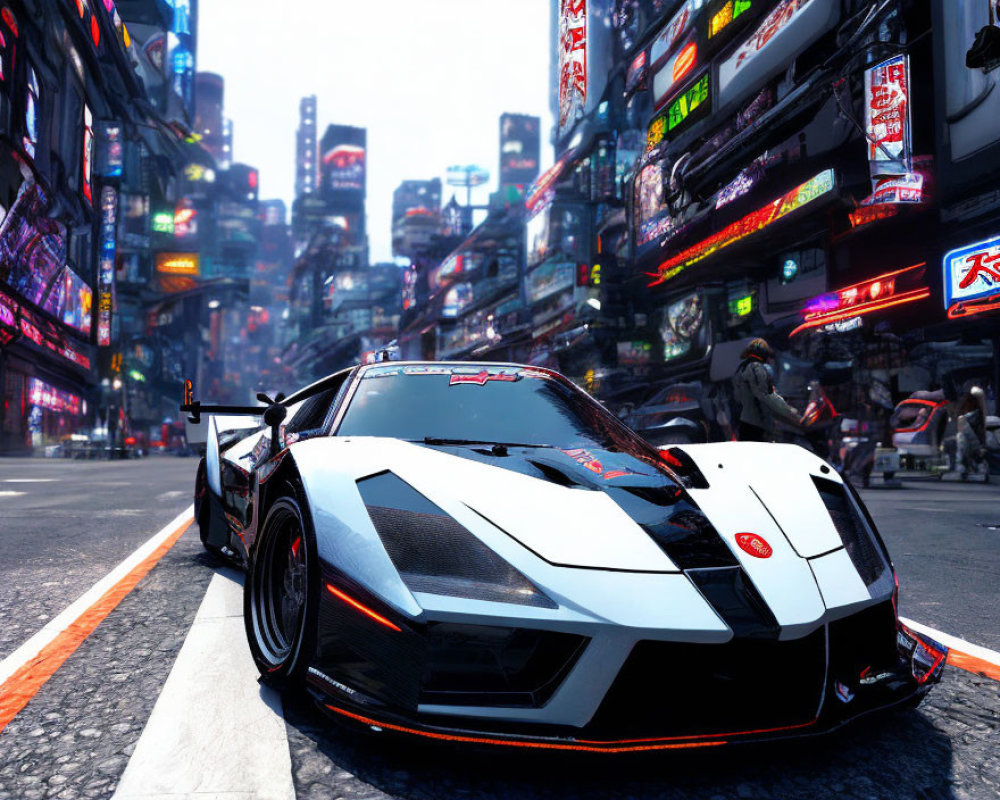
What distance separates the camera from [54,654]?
295cm

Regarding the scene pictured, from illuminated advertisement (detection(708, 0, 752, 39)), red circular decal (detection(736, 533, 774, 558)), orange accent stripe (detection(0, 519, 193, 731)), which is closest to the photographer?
red circular decal (detection(736, 533, 774, 558))

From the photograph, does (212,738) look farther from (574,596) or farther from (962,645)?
(962,645)

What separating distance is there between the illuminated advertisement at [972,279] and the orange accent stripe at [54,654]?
16.3 m

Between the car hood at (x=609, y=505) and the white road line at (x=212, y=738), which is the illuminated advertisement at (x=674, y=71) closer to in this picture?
the car hood at (x=609, y=505)

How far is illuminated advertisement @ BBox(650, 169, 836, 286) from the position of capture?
20656 mm

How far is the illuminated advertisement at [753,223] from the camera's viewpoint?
67.8 ft

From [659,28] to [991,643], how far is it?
→ 3691 cm

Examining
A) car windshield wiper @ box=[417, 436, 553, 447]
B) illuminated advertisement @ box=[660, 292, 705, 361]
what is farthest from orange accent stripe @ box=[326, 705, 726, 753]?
illuminated advertisement @ box=[660, 292, 705, 361]

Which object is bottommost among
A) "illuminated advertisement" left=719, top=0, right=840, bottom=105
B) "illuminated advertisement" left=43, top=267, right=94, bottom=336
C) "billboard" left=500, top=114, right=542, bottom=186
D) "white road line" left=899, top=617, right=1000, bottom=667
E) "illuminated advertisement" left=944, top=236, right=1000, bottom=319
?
"white road line" left=899, top=617, right=1000, bottom=667

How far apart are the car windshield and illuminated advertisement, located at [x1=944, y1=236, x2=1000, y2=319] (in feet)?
50.4

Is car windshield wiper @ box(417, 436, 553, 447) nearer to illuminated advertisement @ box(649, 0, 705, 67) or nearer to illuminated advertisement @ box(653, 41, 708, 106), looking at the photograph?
illuminated advertisement @ box(653, 41, 708, 106)

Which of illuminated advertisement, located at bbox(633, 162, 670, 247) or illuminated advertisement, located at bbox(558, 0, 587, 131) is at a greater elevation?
illuminated advertisement, located at bbox(558, 0, 587, 131)

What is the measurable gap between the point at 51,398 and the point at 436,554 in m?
51.7

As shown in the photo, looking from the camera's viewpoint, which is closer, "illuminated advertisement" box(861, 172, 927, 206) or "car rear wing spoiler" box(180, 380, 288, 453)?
"car rear wing spoiler" box(180, 380, 288, 453)
